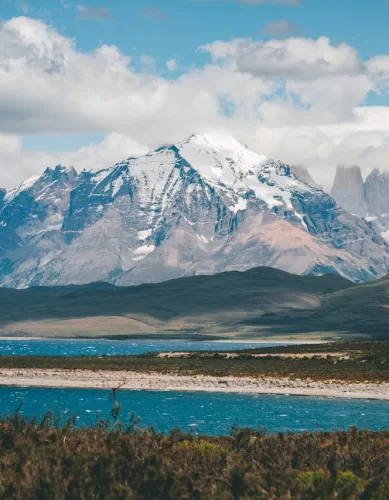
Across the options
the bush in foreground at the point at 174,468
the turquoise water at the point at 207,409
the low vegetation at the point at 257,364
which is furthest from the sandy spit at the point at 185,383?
the bush in foreground at the point at 174,468

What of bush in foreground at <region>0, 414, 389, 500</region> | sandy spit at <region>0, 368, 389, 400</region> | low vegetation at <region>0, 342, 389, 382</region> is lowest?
bush in foreground at <region>0, 414, 389, 500</region>

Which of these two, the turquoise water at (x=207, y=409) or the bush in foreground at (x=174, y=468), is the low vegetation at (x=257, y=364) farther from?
the bush in foreground at (x=174, y=468)

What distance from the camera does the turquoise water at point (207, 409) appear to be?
6710cm

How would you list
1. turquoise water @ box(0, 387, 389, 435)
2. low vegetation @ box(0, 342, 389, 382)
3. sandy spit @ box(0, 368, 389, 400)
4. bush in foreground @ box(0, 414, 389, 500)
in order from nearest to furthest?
bush in foreground @ box(0, 414, 389, 500) < turquoise water @ box(0, 387, 389, 435) < sandy spit @ box(0, 368, 389, 400) < low vegetation @ box(0, 342, 389, 382)

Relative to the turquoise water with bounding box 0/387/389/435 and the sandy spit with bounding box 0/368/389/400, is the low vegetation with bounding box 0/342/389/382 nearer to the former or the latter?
the sandy spit with bounding box 0/368/389/400

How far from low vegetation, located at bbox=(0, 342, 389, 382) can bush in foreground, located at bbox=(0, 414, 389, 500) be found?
2415 inches

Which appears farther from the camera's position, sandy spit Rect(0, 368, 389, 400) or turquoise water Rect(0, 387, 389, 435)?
sandy spit Rect(0, 368, 389, 400)

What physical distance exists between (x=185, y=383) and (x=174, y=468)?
71.4 meters

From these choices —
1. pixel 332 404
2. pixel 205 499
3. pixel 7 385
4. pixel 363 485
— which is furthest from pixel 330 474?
pixel 7 385

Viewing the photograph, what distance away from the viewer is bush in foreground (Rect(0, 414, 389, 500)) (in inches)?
1105

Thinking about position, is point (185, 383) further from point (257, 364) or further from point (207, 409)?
point (257, 364)

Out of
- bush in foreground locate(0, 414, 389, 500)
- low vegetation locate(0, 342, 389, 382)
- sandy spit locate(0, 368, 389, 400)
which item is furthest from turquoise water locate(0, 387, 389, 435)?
bush in foreground locate(0, 414, 389, 500)

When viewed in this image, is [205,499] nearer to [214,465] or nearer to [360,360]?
[214,465]

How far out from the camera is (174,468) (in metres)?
31.3
